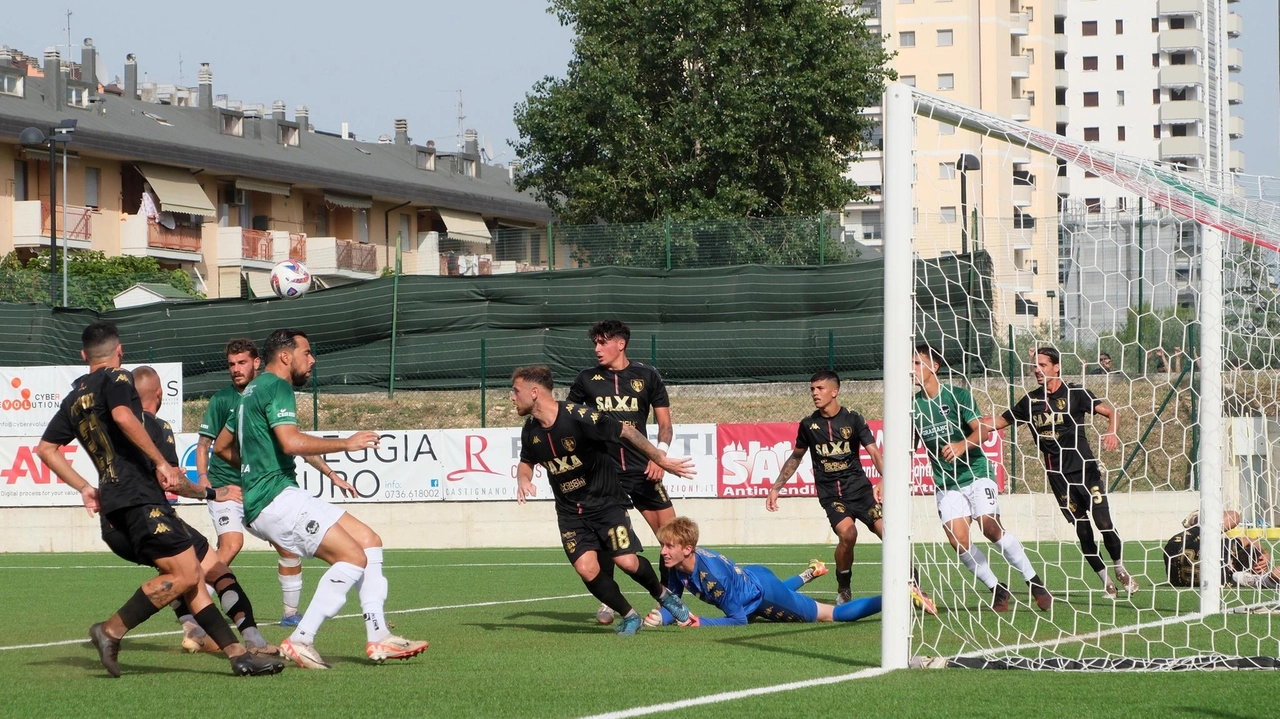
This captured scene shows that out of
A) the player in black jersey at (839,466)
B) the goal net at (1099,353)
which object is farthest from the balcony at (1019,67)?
the player in black jersey at (839,466)

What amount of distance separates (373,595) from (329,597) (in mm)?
254

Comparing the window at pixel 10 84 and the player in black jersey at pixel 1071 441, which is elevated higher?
the window at pixel 10 84

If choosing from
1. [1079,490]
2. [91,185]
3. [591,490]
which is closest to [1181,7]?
[91,185]

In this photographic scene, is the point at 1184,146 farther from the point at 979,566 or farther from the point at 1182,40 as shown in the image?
the point at 979,566

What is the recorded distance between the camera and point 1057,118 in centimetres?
8475

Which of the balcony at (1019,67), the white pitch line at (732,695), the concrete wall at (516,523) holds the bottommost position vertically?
the concrete wall at (516,523)

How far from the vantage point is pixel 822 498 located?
11516mm

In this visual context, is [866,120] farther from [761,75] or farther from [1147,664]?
[1147,664]

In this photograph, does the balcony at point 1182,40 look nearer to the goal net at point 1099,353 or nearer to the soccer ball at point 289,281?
the soccer ball at point 289,281

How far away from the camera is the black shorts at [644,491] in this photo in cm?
1095

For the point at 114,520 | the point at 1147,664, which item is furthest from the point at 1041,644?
the point at 114,520

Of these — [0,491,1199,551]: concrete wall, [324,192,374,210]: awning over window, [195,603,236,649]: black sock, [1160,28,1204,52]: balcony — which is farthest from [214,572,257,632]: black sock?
[1160,28,1204,52]: balcony

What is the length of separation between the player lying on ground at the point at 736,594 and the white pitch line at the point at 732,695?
2.28m

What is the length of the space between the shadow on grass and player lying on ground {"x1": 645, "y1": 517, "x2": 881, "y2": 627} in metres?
0.12
